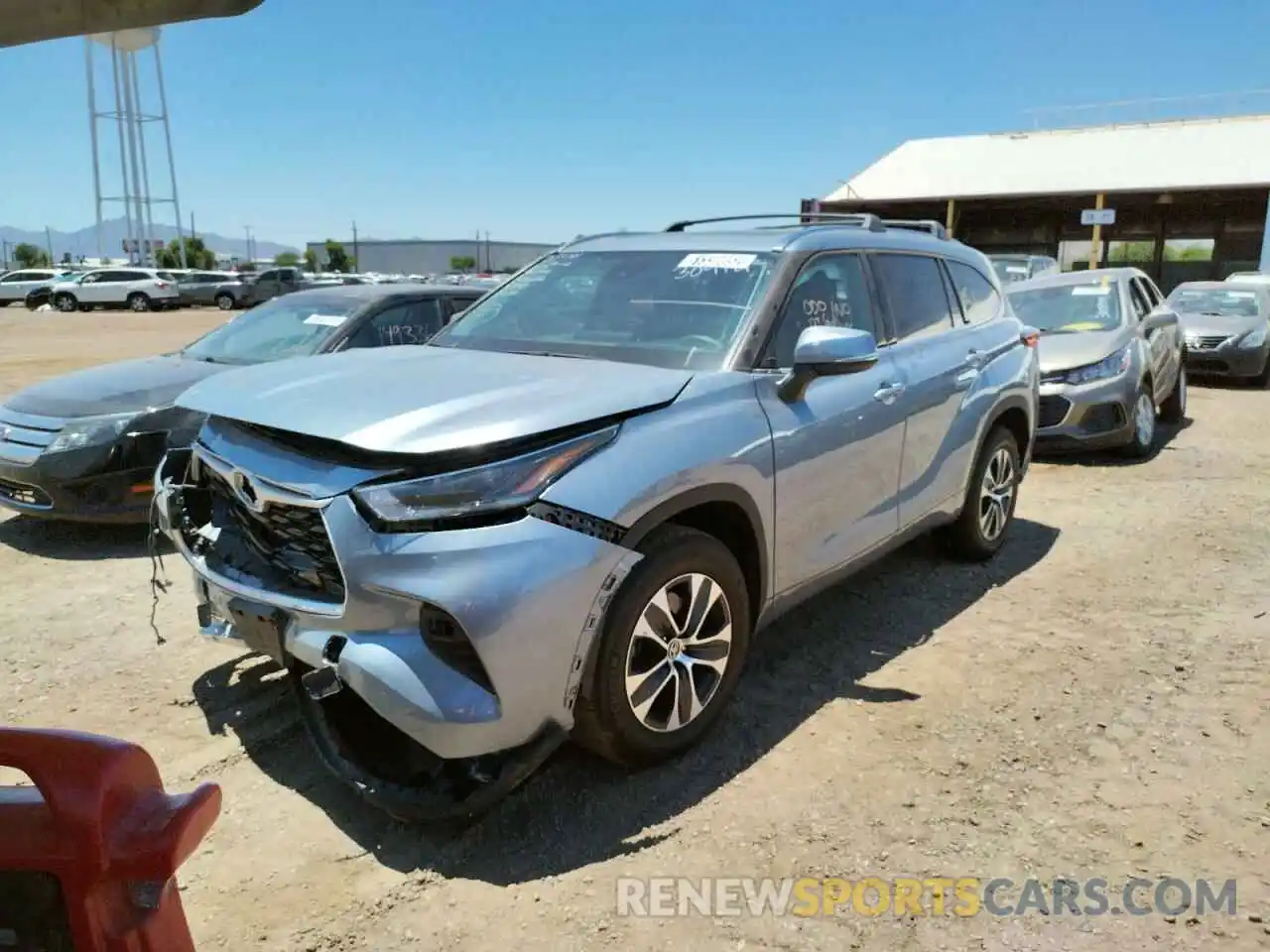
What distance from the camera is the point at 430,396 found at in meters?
2.95

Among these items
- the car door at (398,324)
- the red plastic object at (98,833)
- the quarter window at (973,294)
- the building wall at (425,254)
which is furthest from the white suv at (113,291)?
the building wall at (425,254)

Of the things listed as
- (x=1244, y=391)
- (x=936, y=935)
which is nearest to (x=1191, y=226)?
(x=1244, y=391)

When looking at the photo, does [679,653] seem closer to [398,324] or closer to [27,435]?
[398,324]

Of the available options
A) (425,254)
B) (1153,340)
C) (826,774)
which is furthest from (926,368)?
(425,254)

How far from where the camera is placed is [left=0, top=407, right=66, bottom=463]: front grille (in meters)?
5.39

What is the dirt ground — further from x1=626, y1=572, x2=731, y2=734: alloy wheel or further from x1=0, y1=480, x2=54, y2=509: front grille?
x1=0, y1=480, x2=54, y2=509: front grille

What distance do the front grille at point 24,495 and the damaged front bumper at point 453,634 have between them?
3399mm

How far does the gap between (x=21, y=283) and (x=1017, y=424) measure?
43.7 m

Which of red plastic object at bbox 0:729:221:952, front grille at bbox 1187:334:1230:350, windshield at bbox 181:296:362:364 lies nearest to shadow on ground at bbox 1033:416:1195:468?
front grille at bbox 1187:334:1230:350

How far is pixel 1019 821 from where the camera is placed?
9.64 ft

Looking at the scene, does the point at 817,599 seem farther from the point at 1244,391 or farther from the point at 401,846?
the point at 1244,391

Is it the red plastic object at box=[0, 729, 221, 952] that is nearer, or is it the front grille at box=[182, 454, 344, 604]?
the red plastic object at box=[0, 729, 221, 952]

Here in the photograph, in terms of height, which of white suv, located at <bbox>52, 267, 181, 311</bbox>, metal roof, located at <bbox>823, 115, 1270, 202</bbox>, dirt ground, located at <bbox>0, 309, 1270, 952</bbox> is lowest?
dirt ground, located at <bbox>0, 309, 1270, 952</bbox>

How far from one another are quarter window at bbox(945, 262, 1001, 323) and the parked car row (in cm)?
5
